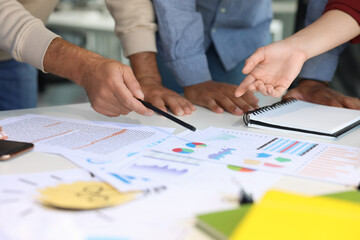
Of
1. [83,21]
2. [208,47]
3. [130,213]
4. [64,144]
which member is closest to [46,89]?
[83,21]

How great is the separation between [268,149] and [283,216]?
302mm

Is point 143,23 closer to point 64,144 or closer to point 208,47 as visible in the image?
point 208,47

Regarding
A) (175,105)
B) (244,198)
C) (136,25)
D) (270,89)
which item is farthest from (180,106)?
(244,198)

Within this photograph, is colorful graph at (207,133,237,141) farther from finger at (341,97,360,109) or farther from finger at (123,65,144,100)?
finger at (341,97,360,109)

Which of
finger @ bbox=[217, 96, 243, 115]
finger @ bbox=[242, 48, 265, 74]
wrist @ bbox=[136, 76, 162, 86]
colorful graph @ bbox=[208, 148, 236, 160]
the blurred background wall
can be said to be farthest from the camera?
the blurred background wall

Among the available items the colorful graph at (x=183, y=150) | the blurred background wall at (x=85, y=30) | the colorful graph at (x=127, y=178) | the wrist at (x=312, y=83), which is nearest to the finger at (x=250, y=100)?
the wrist at (x=312, y=83)

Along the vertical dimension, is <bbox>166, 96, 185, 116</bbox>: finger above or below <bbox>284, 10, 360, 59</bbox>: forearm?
below

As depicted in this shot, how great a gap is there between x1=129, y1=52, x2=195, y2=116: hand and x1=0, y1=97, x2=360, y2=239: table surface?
3 cm

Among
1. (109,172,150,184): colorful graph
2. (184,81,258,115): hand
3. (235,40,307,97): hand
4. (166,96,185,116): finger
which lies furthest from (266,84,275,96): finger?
(109,172,150,184): colorful graph

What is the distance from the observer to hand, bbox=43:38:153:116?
0.81 metres

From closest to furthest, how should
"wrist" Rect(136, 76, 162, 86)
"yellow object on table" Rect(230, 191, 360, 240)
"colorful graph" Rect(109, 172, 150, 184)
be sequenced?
"yellow object on table" Rect(230, 191, 360, 240)
"colorful graph" Rect(109, 172, 150, 184)
"wrist" Rect(136, 76, 162, 86)

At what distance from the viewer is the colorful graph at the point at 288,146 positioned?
0.69m

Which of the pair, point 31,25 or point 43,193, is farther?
point 31,25

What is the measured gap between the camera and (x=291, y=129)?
2.68 feet
